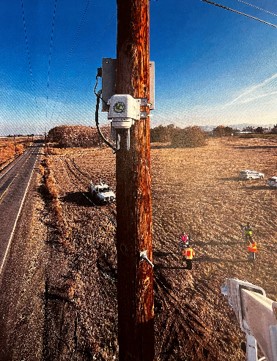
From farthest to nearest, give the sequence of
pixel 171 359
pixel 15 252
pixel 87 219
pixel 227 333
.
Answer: pixel 87 219
pixel 15 252
pixel 227 333
pixel 171 359

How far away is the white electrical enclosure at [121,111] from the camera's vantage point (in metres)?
2.50

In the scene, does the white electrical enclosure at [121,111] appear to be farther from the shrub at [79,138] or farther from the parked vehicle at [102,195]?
the shrub at [79,138]

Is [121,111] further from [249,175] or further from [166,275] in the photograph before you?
[249,175]

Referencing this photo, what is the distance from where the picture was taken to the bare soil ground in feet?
19.5

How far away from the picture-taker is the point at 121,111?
2504 millimetres

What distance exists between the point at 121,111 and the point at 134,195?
2.85 feet

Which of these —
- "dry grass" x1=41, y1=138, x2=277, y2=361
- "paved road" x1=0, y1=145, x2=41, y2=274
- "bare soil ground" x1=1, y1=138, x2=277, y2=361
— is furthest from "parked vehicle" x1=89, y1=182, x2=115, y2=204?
"paved road" x1=0, y1=145, x2=41, y2=274

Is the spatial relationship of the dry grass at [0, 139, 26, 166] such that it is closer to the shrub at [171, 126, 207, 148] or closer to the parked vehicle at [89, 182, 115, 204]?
the shrub at [171, 126, 207, 148]

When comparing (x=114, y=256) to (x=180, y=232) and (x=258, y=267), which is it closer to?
(x=180, y=232)

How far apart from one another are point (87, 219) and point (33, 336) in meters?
8.26

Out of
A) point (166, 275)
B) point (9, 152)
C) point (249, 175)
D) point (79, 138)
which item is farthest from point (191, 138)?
point (166, 275)

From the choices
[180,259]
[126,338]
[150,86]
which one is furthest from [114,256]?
[150,86]

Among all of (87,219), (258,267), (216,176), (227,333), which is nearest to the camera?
(227,333)

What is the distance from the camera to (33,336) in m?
6.40
